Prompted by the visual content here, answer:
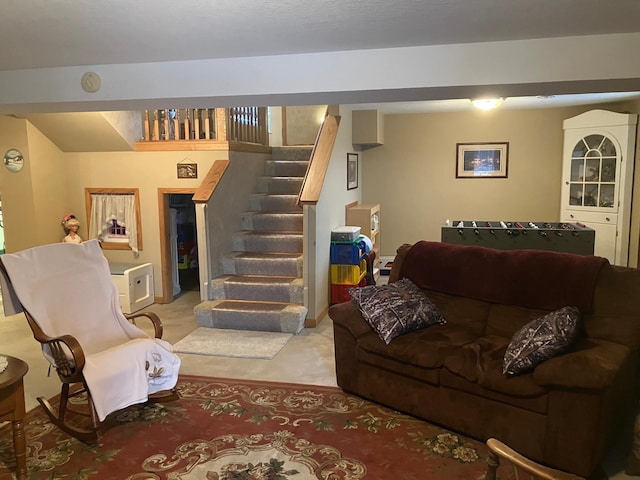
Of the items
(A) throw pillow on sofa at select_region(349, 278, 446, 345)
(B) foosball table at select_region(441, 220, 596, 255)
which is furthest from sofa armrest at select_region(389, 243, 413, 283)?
(B) foosball table at select_region(441, 220, 596, 255)

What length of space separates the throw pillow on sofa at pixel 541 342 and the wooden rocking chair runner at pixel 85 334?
2.02m

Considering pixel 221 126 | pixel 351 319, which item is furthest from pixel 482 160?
pixel 351 319

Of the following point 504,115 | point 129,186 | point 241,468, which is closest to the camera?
point 241,468

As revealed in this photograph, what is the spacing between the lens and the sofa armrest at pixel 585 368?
2422 mm

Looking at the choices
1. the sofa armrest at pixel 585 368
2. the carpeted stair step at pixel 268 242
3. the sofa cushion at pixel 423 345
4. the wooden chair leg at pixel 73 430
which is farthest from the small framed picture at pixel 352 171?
the wooden chair leg at pixel 73 430

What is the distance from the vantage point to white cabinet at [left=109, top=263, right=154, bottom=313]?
5.55 metres

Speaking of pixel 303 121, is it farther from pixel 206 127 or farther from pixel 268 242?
pixel 268 242

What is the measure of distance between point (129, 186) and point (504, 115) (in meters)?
5.05

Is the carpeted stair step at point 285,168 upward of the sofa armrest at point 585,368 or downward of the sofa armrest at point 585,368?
upward

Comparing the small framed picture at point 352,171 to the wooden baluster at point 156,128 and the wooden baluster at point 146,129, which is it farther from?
the wooden baluster at point 146,129

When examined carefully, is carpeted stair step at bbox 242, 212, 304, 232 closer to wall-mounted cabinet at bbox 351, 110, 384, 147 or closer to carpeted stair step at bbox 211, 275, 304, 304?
carpeted stair step at bbox 211, 275, 304, 304

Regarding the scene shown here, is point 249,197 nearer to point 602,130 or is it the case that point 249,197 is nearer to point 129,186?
point 129,186

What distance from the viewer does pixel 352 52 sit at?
3092 millimetres

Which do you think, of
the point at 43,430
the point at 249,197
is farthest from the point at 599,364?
the point at 249,197
